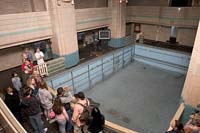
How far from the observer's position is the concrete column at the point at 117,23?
10.9 m

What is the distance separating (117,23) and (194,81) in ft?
24.5

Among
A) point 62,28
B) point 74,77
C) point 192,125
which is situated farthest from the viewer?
point 74,77

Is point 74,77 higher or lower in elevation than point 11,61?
lower

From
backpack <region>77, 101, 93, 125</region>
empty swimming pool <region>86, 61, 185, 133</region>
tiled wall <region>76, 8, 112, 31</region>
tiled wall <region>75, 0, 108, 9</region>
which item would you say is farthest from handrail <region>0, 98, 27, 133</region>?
tiled wall <region>75, 0, 108, 9</region>

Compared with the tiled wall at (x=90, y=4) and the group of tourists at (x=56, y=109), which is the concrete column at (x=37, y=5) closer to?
the tiled wall at (x=90, y=4)

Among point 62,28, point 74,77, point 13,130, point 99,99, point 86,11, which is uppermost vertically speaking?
point 86,11

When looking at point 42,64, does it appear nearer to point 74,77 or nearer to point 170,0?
point 74,77

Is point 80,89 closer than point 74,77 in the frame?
No

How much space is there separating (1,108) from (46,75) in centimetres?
437

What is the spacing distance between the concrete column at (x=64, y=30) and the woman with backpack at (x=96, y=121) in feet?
17.3

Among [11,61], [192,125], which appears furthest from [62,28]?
[192,125]

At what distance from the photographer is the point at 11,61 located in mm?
8016

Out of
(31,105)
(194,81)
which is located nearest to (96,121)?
(31,105)

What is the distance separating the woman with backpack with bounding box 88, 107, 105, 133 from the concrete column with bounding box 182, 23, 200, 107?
10.3ft
